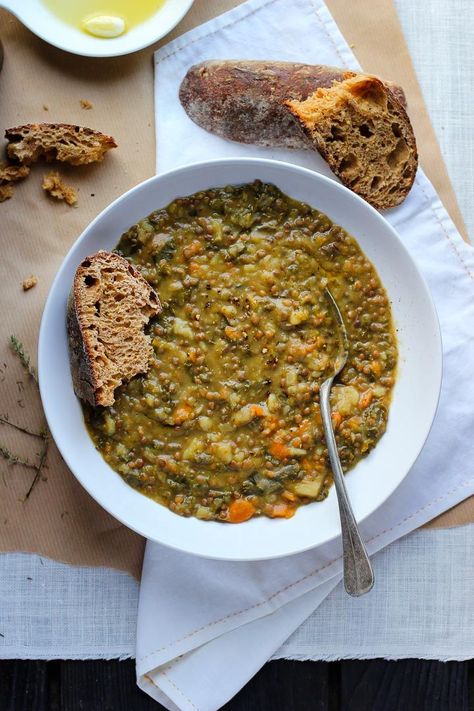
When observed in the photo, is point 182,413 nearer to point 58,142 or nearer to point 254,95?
point 58,142

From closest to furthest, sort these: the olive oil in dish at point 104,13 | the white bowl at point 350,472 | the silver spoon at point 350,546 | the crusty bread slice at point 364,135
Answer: the silver spoon at point 350,546 → the white bowl at point 350,472 → the crusty bread slice at point 364,135 → the olive oil in dish at point 104,13

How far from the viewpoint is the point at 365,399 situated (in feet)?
13.0

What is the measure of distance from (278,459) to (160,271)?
44.2 inches

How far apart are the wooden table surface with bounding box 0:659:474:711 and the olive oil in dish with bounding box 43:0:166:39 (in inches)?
139

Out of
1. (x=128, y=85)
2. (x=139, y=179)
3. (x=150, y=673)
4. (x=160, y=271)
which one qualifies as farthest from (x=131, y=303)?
(x=150, y=673)

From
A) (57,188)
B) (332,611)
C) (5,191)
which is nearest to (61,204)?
(57,188)

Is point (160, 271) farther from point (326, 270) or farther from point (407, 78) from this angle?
point (407, 78)

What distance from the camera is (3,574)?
417 centimetres

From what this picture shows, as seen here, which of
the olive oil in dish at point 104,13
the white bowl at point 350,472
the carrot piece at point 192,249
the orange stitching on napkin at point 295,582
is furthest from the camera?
the olive oil in dish at point 104,13

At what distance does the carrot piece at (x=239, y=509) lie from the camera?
Answer: 152 inches

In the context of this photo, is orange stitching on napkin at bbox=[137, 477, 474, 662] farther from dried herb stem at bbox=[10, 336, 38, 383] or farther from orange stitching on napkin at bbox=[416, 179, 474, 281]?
dried herb stem at bbox=[10, 336, 38, 383]

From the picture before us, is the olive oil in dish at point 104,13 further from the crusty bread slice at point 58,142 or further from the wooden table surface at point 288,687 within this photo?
the wooden table surface at point 288,687

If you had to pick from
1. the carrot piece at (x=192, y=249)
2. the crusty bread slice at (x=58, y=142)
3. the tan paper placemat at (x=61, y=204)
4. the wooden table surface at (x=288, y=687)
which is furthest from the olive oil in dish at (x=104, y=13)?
the wooden table surface at (x=288, y=687)

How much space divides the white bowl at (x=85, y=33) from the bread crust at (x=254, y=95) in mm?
313
